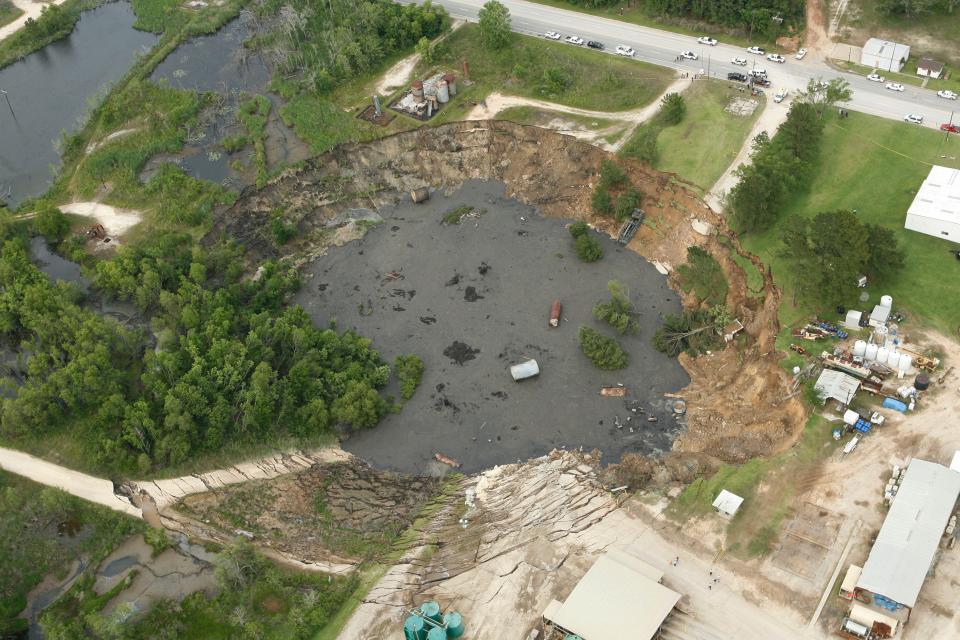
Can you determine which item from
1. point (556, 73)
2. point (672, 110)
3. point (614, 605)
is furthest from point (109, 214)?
point (614, 605)

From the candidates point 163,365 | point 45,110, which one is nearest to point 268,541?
point 163,365

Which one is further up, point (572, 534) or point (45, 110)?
point (45, 110)

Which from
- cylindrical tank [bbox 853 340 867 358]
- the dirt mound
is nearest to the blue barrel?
cylindrical tank [bbox 853 340 867 358]

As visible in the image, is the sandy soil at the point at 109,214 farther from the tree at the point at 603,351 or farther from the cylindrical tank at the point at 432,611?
the cylindrical tank at the point at 432,611

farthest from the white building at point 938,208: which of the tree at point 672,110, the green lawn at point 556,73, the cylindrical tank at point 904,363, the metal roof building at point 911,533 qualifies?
the green lawn at point 556,73

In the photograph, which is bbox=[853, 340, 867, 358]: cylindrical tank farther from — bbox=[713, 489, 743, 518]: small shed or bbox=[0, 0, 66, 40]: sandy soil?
bbox=[0, 0, 66, 40]: sandy soil

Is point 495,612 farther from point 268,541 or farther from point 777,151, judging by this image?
point 777,151

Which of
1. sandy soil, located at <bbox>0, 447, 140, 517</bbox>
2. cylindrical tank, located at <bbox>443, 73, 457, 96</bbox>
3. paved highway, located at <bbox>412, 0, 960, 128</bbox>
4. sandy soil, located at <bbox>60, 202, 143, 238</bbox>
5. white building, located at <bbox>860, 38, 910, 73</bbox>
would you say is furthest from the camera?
cylindrical tank, located at <bbox>443, 73, 457, 96</bbox>
